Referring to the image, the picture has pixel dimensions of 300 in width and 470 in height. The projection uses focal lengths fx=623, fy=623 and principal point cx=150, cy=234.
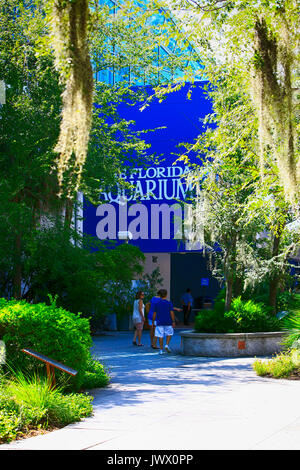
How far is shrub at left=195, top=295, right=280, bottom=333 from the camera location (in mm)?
16625

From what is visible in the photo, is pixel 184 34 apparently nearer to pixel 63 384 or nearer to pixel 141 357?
pixel 63 384

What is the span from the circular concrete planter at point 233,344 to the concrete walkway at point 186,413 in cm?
185

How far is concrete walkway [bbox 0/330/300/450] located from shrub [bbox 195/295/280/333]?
2.50 m

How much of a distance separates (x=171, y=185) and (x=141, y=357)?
16767 mm

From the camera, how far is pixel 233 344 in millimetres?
16062

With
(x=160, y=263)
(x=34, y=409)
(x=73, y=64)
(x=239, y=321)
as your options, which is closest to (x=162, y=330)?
(x=239, y=321)

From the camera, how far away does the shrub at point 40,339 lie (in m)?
9.46

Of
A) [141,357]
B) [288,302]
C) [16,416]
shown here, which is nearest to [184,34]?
[16,416]

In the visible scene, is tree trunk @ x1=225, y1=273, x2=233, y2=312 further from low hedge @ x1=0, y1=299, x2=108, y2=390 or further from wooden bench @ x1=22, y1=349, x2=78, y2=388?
wooden bench @ x1=22, y1=349, x2=78, y2=388

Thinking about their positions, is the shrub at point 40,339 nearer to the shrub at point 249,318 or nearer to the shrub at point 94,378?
the shrub at point 94,378

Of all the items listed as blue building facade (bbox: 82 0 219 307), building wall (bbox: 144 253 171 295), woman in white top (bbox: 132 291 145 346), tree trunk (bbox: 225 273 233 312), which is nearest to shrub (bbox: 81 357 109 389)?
tree trunk (bbox: 225 273 233 312)

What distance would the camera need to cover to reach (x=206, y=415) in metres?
8.16

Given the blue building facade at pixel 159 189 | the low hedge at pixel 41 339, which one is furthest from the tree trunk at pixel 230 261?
the blue building facade at pixel 159 189

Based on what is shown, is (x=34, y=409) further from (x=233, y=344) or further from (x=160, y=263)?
(x=160, y=263)
